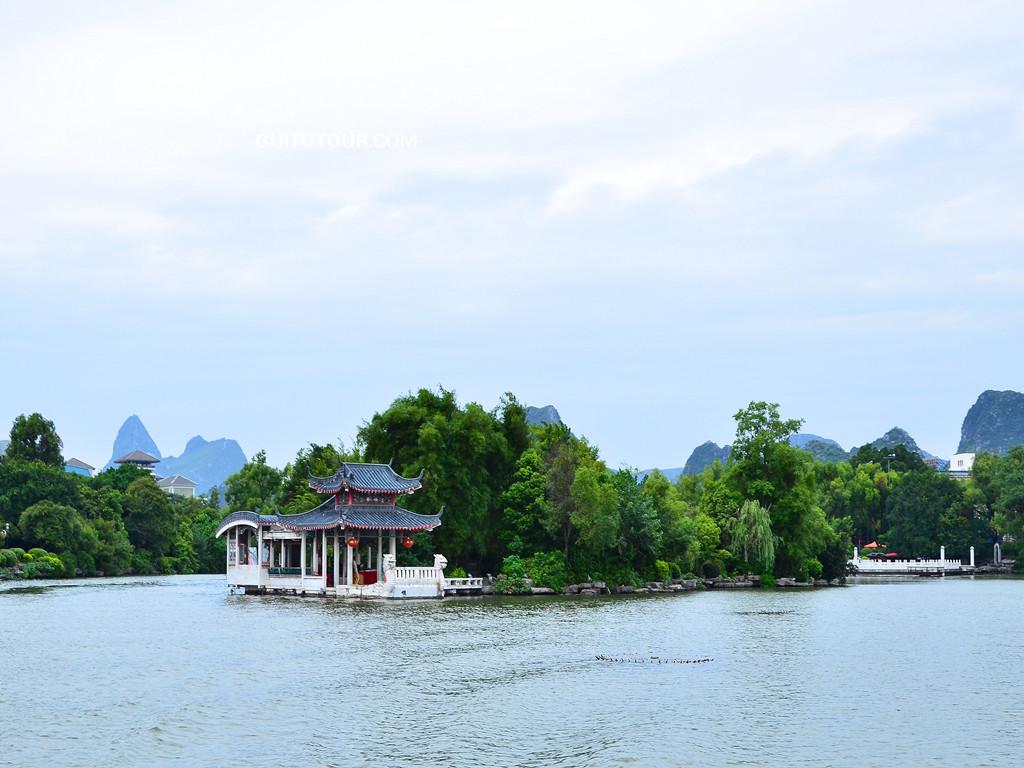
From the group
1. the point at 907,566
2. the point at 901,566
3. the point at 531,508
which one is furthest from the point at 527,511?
the point at 907,566

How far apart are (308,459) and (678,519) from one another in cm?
2358

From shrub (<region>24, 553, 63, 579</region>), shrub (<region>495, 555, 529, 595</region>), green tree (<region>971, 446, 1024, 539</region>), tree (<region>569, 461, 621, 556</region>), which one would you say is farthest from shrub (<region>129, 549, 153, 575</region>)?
green tree (<region>971, 446, 1024, 539</region>)

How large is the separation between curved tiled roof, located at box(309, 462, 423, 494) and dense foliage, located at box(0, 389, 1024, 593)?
2563 millimetres

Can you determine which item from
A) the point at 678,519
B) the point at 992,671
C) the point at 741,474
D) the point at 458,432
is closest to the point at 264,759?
the point at 992,671

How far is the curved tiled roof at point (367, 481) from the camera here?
48344 millimetres

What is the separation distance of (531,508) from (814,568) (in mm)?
21497

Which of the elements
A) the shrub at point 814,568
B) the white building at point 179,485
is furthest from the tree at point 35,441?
the white building at point 179,485

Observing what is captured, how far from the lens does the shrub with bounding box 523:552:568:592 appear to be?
169ft

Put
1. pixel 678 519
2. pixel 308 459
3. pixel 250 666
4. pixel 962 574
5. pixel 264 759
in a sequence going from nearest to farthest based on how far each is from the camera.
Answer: pixel 264 759
pixel 250 666
pixel 678 519
pixel 308 459
pixel 962 574

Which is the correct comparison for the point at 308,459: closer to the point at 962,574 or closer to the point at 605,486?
the point at 605,486

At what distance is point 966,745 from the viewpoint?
17.9 meters

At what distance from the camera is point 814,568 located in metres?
66.0

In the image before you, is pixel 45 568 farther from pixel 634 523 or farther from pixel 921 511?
pixel 921 511

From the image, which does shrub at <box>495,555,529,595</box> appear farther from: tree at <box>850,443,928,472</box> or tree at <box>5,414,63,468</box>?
tree at <box>850,443,928,472</box>
